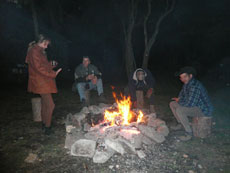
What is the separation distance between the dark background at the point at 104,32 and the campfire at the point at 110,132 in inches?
230

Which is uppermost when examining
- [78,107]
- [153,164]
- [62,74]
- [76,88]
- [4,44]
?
[4,44]

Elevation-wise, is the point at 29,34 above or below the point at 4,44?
above

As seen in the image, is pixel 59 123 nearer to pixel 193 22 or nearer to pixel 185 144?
pixel 185 144

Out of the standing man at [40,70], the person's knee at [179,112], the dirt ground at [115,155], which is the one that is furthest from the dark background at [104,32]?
the person's knee at [179,112]

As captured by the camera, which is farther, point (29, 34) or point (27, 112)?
point (29, 34)

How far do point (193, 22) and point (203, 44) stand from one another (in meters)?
4.47

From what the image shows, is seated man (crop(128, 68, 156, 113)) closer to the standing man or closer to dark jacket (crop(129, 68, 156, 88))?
dark jacket (crop(129, 68, 156, 88))

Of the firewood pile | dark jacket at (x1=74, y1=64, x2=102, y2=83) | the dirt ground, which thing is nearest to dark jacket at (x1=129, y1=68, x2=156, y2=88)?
the firewood pile

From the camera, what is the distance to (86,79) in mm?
6609

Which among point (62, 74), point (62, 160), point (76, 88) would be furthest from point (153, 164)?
point (62, 74)

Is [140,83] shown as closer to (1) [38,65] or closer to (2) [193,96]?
(2) [193,96]

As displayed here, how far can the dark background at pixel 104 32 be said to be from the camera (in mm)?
14281

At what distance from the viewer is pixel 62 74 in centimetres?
1742

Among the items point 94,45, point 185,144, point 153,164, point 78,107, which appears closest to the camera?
point 153,164
